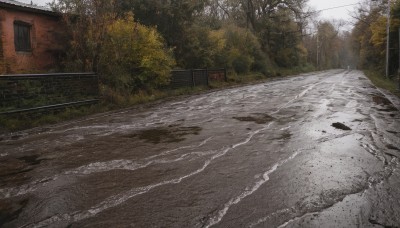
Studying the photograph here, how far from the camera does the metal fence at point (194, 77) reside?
20828 millimetres

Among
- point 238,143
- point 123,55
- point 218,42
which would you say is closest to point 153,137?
point 238,143

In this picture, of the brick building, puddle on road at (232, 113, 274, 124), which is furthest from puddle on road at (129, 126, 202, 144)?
the brick building

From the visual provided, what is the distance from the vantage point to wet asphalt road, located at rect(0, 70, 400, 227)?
373 cm

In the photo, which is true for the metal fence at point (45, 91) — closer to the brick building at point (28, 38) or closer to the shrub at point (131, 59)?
the shrub at point (131, 59)

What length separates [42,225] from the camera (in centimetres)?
362

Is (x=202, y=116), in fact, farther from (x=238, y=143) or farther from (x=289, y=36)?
(x=289, y=36)

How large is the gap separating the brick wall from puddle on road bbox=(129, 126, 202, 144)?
1066 cm

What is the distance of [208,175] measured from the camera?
5.07 m

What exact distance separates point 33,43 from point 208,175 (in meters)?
16.5

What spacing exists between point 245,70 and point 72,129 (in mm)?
26045

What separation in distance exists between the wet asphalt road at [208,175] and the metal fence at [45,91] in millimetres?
2012

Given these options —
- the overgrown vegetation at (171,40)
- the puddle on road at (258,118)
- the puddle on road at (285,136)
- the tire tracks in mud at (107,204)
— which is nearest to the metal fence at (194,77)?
the overgrown vegetation at (171,40)

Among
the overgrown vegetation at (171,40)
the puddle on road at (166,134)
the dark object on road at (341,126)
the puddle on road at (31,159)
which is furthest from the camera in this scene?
the overgrown vegetation at (171,40)

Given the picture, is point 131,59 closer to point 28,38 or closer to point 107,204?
point 28,38
